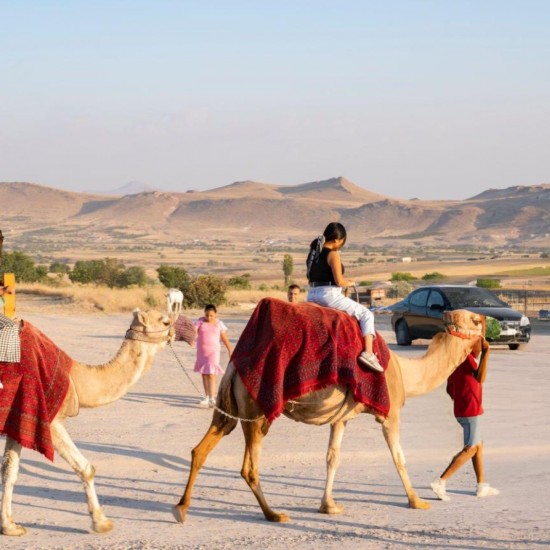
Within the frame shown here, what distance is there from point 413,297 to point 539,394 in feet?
35.9

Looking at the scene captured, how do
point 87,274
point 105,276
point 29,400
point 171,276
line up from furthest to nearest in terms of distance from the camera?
point 105,276 < point 87,274 < point 171,276 < point 29,400

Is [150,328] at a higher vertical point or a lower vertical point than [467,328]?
higher

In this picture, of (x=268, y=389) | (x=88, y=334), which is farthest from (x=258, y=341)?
(x=88, y=334)

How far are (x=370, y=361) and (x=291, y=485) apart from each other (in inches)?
86.9

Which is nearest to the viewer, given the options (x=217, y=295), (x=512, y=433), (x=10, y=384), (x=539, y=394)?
(x=10, y=384)

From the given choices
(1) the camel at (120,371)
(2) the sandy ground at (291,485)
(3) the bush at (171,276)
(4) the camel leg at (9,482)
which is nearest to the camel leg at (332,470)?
(2) the sandy ground at (291,485)

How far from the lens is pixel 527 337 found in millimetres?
28750

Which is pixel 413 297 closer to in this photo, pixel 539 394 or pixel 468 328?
pixel 539 394

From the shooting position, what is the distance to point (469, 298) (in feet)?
97.2

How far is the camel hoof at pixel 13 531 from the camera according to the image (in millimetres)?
9492

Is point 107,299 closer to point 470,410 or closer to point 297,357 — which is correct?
point 470,410

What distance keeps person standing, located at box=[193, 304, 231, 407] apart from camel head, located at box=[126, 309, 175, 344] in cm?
749

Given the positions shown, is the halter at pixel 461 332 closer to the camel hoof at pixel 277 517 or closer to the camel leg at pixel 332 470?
the camel leg at pixel 332 470

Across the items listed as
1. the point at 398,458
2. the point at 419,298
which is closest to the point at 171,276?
the point at 419,298
